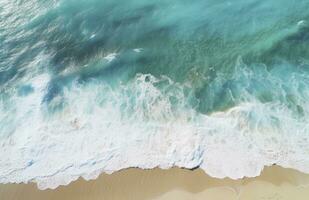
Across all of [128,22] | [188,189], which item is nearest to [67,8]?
[128,22]

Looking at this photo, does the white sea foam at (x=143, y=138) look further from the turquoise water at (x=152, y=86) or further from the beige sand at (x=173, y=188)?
the beige sand at (x=173, y=188)

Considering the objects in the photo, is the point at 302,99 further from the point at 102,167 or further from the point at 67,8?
the point at 67,8

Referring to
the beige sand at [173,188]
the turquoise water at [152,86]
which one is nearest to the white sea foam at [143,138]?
the turquoise water at [152,86]

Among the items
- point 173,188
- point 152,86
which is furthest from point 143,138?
point 152,86

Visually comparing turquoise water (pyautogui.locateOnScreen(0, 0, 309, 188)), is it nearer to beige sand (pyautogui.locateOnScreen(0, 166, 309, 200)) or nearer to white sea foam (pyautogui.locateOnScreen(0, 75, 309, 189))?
white sea foam (pyautogui.locateOnScreen(0, 75, 309, 189))

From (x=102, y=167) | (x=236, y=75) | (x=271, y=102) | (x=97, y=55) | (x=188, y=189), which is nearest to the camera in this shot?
(x=188, y=189)

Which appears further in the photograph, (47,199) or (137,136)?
(137,136)

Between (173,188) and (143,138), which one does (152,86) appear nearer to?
(143,138)
